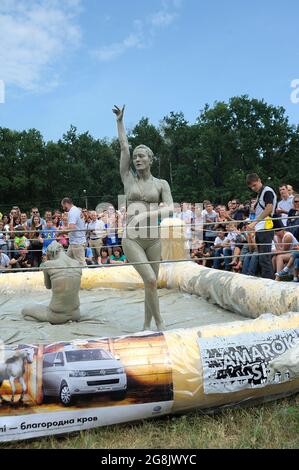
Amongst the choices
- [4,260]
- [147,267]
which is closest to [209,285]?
[147,267]

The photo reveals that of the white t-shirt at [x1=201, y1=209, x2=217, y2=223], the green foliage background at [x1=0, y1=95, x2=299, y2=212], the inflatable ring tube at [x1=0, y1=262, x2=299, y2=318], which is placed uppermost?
the green foliage background at [x1=0, y1=95, x2=299, y2=212]

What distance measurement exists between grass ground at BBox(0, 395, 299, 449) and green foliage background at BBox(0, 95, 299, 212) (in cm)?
3273

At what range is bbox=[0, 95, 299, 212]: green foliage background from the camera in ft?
129

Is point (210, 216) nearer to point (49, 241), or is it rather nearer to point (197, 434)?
point (49, 241)

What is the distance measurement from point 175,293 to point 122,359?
14.4 ft

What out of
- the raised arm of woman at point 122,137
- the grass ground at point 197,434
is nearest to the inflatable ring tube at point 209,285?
the grass ground at point 197,434

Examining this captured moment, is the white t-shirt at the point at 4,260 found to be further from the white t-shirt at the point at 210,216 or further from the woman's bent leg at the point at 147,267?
the woman's bent leg at the point at 147,267

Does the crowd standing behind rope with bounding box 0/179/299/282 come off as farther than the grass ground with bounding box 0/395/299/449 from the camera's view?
Yes

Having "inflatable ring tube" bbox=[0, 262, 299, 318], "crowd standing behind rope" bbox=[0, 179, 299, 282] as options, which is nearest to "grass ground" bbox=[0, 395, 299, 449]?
"inflatable ring tube" bbox=[0, 262, 299, 318]

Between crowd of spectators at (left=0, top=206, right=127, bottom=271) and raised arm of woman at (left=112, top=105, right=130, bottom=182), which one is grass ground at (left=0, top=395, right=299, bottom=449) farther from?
crowd of spectators at (left=0, top=206, right=127, bottom=271)

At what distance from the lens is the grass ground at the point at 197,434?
2.74m

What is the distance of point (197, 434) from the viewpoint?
288cm

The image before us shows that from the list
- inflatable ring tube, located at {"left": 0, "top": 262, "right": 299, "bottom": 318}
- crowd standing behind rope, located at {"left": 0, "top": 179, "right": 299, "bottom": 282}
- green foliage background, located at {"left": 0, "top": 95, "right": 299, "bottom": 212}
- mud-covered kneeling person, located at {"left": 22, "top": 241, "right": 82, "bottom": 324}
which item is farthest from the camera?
green foliage background, located at {"left": 0, "top": 95, "right": 299, "bottom": 212}

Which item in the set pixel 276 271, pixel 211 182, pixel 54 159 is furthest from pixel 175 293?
pixel 54 159
